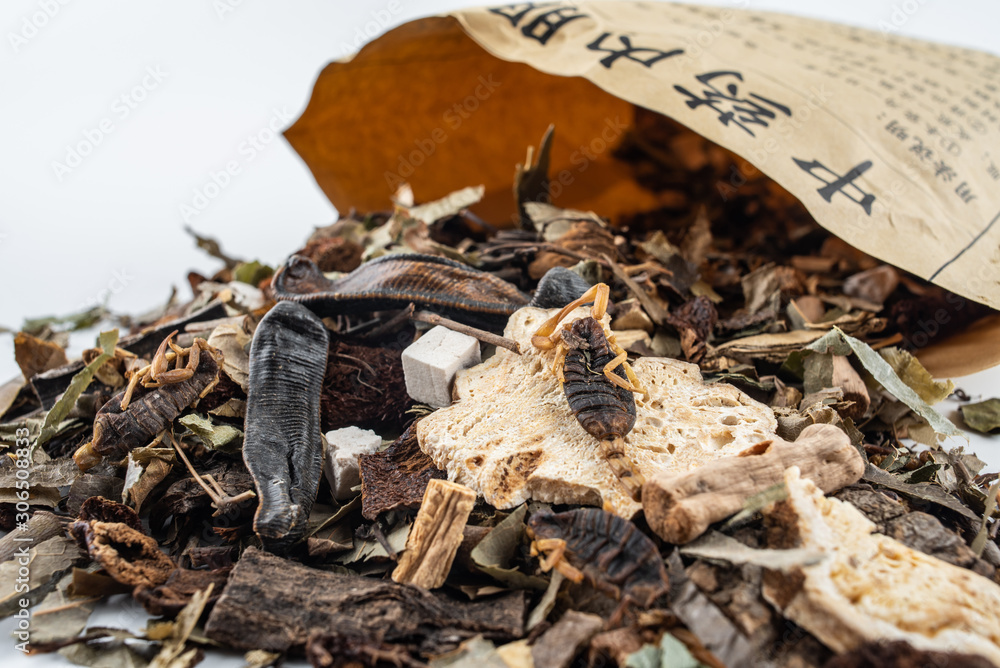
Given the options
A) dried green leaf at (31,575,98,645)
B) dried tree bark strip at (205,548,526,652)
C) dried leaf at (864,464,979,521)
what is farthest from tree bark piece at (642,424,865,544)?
dried green leaf at (31,575,98,645)

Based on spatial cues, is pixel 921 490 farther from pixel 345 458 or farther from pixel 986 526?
pixel 345 458

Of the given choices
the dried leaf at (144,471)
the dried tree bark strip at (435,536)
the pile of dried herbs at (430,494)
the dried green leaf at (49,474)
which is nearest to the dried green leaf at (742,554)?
the pile of dried herbs at (430,494)

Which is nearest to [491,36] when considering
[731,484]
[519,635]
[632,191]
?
[632,191]

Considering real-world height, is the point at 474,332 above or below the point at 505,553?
above

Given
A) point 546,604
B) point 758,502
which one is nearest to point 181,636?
point 546,604

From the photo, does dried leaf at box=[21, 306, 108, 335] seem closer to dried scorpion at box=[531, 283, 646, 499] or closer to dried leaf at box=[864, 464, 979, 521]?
dried scorpion at box=[531, 283, 646, 499]

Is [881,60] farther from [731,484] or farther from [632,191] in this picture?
[731,484]
